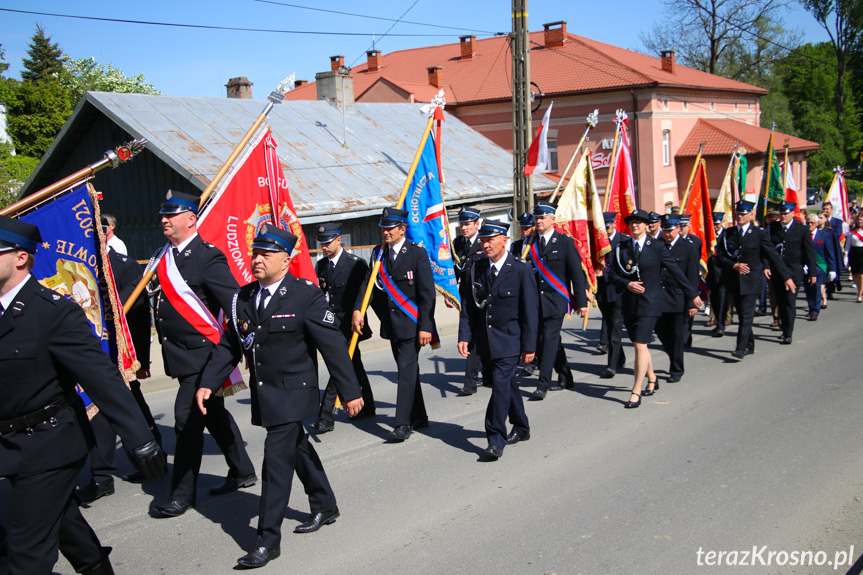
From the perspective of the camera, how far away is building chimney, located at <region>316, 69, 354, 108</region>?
2456 cm

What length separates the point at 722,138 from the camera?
3700 centimetres

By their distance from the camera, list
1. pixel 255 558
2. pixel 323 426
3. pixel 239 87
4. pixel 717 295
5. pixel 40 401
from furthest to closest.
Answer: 1. pixel 239 87
2. pixel 717 295
3. pixel 323 426
4. pixel 255 558
5. pixel 40 401

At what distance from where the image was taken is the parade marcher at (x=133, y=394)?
18.9ft

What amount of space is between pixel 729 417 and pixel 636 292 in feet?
5.15

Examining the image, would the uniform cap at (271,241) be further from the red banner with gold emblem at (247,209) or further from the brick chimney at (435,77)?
the brick chimney at (435,77)

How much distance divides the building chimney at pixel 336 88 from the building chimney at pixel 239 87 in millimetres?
2527

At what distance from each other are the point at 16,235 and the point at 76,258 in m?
1.88

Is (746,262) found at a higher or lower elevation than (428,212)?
lower

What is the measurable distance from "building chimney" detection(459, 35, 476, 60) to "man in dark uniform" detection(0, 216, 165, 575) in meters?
40.3

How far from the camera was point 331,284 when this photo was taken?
7637mm

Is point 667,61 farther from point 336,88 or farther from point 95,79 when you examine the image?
point 95,79

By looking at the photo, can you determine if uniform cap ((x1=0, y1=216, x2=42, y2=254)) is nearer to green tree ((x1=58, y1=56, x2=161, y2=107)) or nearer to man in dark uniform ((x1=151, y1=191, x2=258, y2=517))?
man in dark uniform ((x1=151, y1=191, x2=258, y2=517))

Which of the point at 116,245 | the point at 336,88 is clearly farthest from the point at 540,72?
the point at 116,245

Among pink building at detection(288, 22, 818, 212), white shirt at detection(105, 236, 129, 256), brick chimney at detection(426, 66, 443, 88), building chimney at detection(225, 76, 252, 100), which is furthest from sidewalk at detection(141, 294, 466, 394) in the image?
brick chimney at detection(426, 66, 443, 88)
